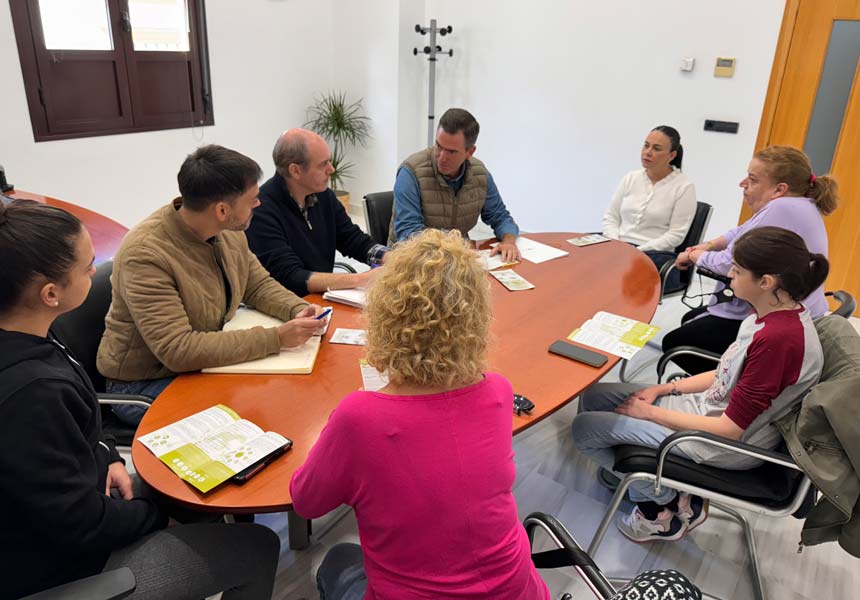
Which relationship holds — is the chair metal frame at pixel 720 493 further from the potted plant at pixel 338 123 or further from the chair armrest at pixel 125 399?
the potted plant at pixel 338 123

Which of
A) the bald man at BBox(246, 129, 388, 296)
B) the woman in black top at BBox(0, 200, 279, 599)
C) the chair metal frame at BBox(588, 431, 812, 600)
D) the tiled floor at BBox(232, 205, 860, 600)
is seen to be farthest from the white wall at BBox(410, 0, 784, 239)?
the woman in black top at BBox(0, 200, 279, 599)

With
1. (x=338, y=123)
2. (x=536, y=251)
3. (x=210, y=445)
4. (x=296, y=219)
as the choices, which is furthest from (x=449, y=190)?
(x=338, y=123)

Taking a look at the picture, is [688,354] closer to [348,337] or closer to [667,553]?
[667,553]

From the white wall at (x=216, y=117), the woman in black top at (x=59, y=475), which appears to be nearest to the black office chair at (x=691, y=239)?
the woman in black top at (x=59, y=475)

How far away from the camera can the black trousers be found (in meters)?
2.54

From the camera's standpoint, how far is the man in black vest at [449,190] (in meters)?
2.84

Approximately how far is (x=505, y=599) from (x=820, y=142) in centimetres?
400

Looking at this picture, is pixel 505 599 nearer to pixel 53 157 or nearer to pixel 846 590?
pixel 846 590

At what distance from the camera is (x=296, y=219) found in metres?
2.50

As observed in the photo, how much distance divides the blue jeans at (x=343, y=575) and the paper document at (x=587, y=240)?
7.18 ft

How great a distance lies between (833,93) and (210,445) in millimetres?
4174

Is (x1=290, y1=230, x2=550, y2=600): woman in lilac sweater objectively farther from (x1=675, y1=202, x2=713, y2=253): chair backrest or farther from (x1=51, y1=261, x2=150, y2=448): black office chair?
(x1=675, y1=202, x2=713, y2=253): chair backrest

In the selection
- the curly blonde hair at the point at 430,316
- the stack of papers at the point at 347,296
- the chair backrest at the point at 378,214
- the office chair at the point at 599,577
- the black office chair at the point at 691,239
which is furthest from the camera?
the black office chair at the point at 691,239

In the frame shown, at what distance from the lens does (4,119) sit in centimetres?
385
